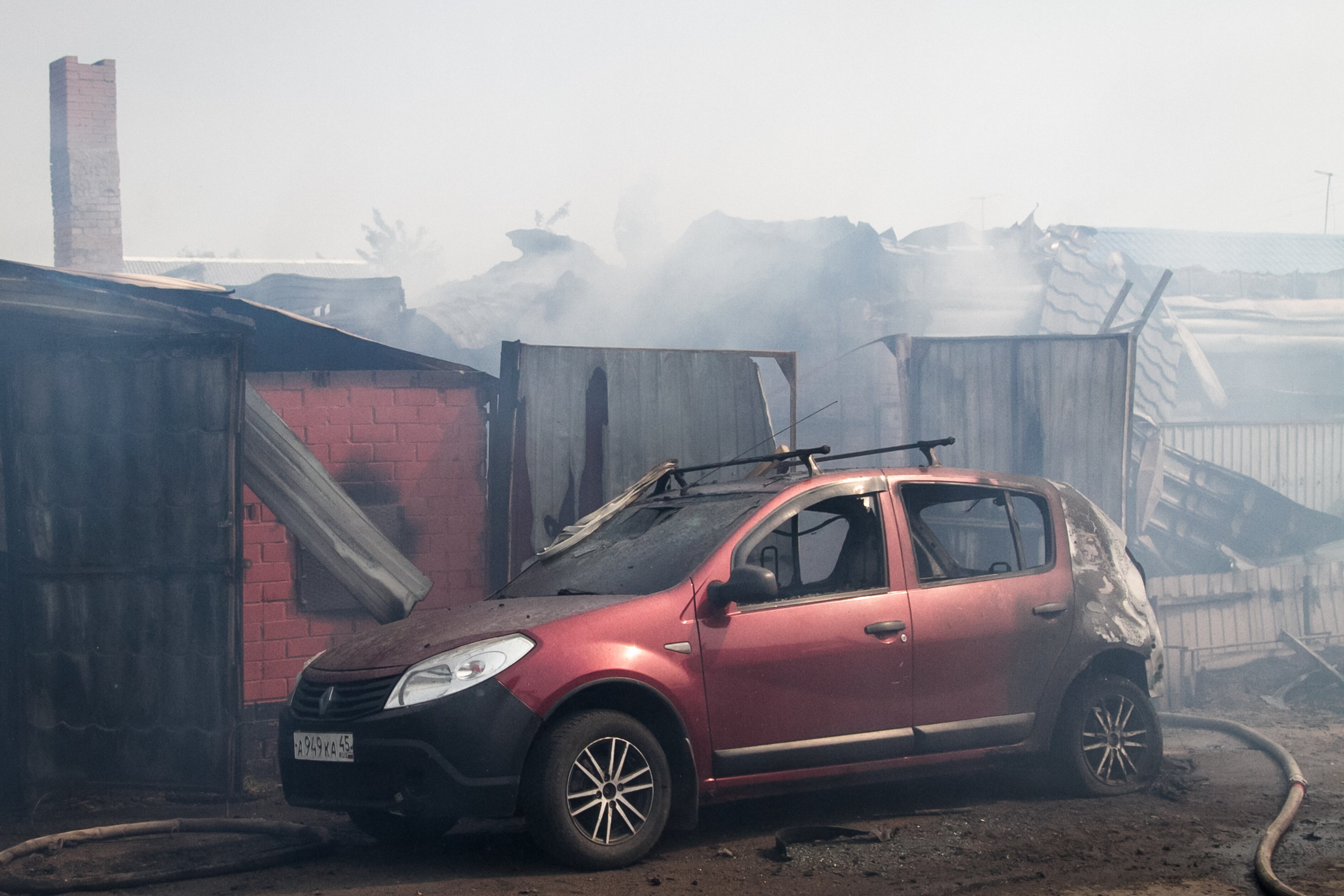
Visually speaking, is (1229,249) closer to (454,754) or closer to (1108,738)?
(1108,738)

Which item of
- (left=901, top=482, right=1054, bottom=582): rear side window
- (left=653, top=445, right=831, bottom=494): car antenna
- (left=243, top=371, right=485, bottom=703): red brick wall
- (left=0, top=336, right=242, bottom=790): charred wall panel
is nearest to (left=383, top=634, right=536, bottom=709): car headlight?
(left=653, top=445, right=831, bottom=494): car antenna

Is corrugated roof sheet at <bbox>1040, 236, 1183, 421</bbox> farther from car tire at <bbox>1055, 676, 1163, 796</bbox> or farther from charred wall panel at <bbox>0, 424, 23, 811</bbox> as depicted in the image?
charred wall panel at <bbox>0, 424, 23, 811</bbox>

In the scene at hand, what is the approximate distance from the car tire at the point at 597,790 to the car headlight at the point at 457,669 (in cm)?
32

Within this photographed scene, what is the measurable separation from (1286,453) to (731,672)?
13573 millimetres

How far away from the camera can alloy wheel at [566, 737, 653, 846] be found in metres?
4.49

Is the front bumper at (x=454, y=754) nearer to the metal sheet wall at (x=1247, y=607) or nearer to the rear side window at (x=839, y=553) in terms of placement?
the rear side window at (x=839, y=553)

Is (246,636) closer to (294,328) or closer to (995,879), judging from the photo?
(294,328)

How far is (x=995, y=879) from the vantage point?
4.38 meters

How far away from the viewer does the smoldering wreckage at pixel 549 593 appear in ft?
15.1

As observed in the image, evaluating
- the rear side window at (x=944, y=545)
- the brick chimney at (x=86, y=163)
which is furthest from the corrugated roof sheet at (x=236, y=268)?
the rear side window at (x=944, y=545)

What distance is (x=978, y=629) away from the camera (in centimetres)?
546

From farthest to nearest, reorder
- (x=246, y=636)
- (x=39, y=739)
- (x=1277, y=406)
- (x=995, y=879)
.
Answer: (x=1277, y=406) < (x=246, y=636) < (x=39, y=739) < (x=995, y=879)

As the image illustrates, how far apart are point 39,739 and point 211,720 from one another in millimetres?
934

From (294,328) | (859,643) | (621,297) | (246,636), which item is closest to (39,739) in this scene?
(246,636)
